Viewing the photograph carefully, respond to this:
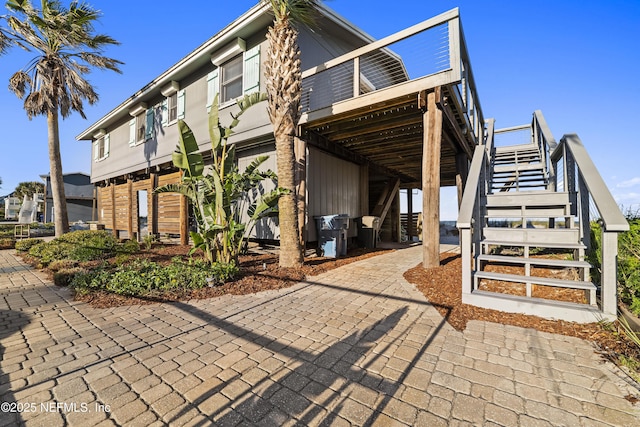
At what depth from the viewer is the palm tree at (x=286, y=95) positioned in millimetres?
5703

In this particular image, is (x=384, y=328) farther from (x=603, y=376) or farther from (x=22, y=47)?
(x=22, y=47)

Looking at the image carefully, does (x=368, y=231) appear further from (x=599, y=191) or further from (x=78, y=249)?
(x=78, y=249)

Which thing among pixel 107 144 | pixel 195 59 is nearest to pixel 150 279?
pixel 195 59

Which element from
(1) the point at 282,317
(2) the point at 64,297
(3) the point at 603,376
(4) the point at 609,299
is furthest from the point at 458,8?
(2) the point at 64,297

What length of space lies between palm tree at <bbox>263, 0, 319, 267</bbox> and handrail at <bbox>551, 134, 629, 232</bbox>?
4.69m

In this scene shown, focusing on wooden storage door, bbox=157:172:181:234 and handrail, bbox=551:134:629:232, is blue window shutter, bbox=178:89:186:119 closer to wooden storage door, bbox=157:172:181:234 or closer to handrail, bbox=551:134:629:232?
wooden storage door, bbox=157:172:181:234

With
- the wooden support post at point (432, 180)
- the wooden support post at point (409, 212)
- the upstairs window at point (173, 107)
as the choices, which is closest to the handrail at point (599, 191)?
the wooden support post at point (432, 180)

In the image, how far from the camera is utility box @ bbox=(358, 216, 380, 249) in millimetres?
9672

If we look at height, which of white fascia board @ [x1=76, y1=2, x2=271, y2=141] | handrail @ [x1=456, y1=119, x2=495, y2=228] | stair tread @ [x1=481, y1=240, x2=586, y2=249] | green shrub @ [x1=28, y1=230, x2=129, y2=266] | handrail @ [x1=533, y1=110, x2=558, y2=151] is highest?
white fascia board @ [x1=76, y1=2, x2=271, y2=141]

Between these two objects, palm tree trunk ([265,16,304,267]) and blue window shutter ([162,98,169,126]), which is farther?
blue window shutter ([162,98,169,126])

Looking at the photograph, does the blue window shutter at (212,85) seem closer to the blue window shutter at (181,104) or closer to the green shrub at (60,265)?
the blue window shutter at (181,104)

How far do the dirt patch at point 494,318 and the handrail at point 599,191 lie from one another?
1.14 m

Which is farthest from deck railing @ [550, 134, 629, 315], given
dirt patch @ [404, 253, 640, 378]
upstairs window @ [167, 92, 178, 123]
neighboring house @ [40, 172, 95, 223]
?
neighboring house @ [40, 172, 95, 223]

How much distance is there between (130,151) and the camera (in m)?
13.2
